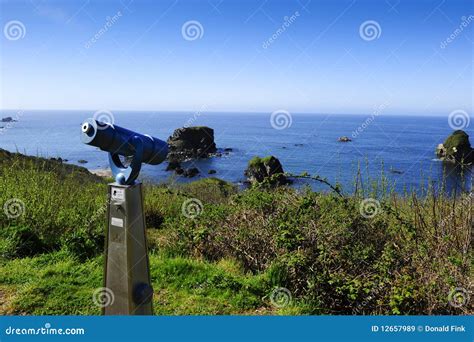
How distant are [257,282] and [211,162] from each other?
52.1 m

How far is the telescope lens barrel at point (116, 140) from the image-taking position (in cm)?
264

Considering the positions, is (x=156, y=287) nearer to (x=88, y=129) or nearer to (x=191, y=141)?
(x=88, y=129)

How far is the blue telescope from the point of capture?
104 inches

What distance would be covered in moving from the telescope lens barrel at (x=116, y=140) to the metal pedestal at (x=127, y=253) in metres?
0.25

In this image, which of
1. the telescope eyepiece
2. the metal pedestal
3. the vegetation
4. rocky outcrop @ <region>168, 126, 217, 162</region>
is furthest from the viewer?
rocky outcrop @ <region>168, 126, 217, 162</region>

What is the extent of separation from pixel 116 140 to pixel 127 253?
0.81 m

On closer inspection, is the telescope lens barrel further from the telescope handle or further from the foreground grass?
the foreground grass

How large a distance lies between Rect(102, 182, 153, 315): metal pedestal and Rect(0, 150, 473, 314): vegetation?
954 millimetres

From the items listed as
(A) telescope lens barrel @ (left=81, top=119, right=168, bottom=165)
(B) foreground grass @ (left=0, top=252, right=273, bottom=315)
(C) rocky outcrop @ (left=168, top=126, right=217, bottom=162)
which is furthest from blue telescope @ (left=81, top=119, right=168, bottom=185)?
(C) rocky outcrop @ (left=168, top=126, right=217, bottom=162)

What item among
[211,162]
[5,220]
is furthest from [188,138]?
[5,220]

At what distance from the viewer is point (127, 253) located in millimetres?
2818

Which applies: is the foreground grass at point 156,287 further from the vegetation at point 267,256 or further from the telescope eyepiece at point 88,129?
the telescope eyepiece at point 88,129

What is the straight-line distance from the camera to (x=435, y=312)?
148 inches

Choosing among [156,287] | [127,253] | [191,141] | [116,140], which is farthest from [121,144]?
[191,141]
